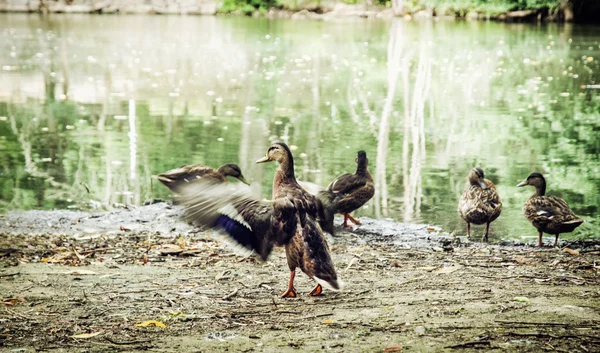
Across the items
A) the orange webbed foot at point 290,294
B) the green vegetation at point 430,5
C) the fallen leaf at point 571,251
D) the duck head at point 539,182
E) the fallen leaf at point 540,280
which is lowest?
the fallen leaf at point 571,251

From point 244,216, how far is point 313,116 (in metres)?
10.4

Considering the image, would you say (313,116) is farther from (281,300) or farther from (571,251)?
(281,300)

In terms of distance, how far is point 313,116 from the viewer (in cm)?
1627

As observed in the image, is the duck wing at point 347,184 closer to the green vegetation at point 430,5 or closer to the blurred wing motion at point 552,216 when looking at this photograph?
the blurred wing motion at point 552,216

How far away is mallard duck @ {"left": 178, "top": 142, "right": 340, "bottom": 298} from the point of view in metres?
5.91

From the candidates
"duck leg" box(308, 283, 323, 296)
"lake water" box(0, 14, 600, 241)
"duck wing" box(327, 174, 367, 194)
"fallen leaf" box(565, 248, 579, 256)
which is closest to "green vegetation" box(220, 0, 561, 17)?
"lake water" box(0, 14, 600, 241)

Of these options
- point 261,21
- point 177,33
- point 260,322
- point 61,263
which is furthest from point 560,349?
point 261,21

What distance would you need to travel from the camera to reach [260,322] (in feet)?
17.3

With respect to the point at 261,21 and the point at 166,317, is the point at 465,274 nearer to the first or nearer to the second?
the point at 166,317

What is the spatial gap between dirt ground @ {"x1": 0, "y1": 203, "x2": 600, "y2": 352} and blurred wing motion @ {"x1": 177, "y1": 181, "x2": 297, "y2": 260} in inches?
6.3

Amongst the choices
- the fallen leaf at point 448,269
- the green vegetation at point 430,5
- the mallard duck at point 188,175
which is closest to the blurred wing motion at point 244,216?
the fallen leaf at point 448,269

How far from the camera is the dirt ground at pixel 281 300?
4809mm

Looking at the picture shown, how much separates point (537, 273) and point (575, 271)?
0.32 metres

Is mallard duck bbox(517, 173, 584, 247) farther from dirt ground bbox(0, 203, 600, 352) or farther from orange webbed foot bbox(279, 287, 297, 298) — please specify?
orange webbed foot bbox(279, 287, 297, 298)
